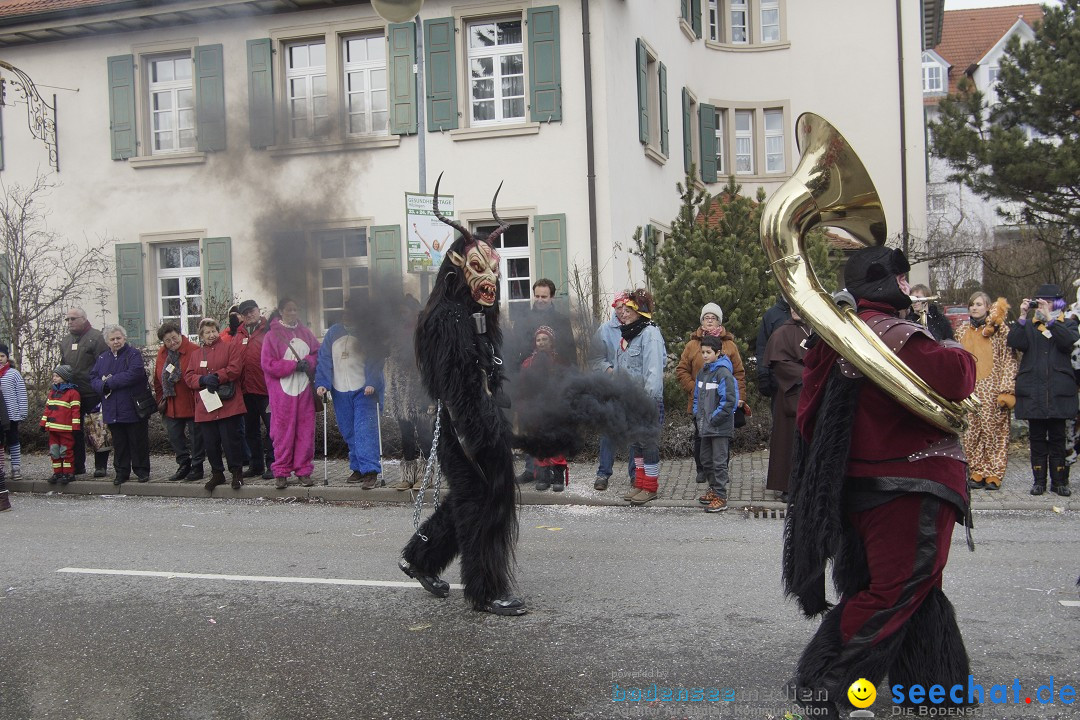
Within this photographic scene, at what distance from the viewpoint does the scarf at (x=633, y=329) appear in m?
8.73

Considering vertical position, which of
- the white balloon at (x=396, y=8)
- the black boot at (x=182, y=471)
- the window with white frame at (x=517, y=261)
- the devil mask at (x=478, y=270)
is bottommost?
the black boot at (x=182, y=471)

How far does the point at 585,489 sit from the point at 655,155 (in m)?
9.85

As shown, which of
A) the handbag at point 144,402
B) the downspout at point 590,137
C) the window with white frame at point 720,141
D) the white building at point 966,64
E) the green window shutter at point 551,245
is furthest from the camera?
the white building at point 966,64

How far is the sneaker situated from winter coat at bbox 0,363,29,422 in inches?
291

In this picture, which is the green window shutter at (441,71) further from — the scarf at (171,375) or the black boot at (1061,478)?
the black boot at (1061,478)

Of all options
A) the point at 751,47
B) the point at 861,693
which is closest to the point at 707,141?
the point at 751,47

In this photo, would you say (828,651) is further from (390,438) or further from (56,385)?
(56,385)

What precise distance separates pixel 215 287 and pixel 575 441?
8861mm

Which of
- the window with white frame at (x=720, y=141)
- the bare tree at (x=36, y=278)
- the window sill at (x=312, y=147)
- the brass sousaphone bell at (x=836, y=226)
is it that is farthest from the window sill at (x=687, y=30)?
the brass sousaphone bell at (x=836, y=226)

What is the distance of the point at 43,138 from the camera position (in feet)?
43.6

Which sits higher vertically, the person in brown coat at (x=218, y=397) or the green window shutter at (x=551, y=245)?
the green window shutter at (x=551, y=245)

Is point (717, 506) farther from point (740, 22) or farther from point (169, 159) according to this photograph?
point (740, 22)

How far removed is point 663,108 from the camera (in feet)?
61.1

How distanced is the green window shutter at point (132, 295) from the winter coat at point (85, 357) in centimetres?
127
